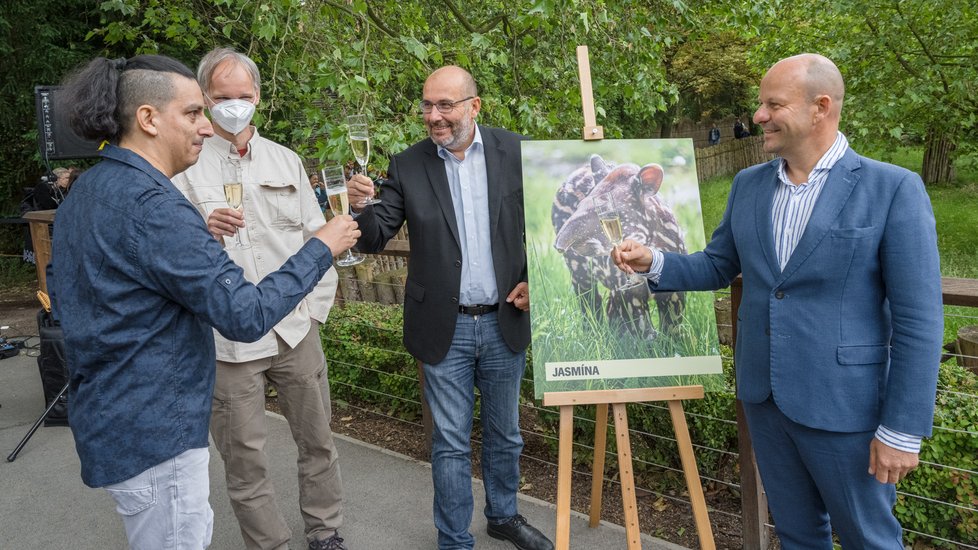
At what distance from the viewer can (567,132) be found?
618cm

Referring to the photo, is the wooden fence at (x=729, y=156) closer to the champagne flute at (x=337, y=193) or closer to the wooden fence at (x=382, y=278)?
the wooden fence at (x=382, y=278)

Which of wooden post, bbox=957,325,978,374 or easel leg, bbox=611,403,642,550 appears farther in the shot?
wooden post, bbox=957,325,978,374

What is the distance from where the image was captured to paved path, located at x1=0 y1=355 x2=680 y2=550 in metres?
3.47

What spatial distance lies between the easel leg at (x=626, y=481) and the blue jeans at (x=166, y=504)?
147 cm

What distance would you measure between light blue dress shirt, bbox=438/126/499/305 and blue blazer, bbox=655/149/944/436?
3.41 ft

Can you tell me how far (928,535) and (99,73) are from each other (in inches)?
129

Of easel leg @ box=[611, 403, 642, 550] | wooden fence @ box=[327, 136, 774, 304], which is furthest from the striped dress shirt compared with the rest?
wooden fence @ box=[327, 136, 774, 304]

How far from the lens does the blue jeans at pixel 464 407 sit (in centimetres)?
301

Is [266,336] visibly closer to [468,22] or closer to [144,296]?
[144,296]

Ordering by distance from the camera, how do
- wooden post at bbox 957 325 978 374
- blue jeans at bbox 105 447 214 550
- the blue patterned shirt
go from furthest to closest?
wooden post at bbox 957 325 978 374 → blue jeans at bbox 105 447 214 550 → the blue patterned shirt

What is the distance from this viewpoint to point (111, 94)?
1.90 metres

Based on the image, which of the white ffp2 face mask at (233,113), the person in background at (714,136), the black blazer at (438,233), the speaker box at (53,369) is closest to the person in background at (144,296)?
the white ffp2 face mask at (233,113)

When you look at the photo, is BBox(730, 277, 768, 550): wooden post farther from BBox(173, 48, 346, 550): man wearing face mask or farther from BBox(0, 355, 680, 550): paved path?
BBox(173, 48, 346, 550): man wearing face mask

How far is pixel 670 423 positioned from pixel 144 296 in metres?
2.62
